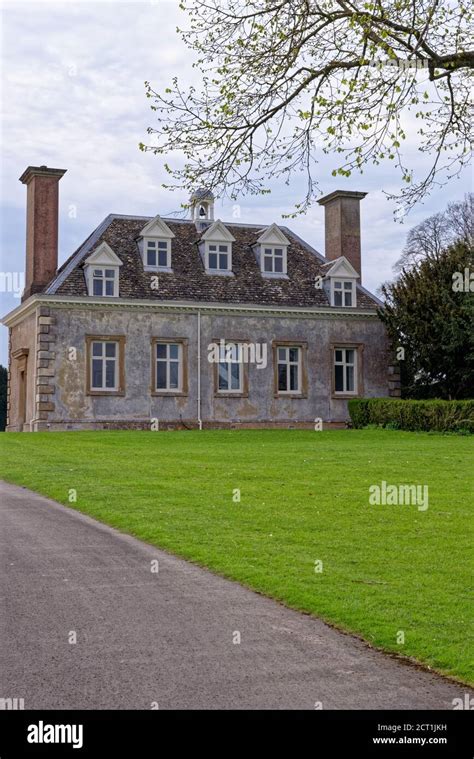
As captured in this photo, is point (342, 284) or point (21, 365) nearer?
point (21, 365)

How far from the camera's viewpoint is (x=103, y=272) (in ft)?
126

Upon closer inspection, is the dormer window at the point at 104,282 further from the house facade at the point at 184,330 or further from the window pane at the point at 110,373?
the window pane at the point at 110,373

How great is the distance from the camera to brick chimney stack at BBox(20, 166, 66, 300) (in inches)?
1574

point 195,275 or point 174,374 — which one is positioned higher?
point 195,275

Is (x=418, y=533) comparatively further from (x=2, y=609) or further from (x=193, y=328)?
(x=193, y=328)

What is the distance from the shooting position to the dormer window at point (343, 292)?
42.5 metres

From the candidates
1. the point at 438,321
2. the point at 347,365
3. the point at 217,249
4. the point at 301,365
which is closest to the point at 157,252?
the point at 217,249

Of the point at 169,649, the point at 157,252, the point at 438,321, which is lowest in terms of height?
the point at 169,649

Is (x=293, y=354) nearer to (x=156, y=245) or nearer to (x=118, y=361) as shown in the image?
(x=156, y=245)

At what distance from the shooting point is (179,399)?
1549 inches

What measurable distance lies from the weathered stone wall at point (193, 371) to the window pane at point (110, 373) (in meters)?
0.59

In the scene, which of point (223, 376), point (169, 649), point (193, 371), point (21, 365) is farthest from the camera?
point (21, 365)

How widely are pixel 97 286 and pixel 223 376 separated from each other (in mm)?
6843
